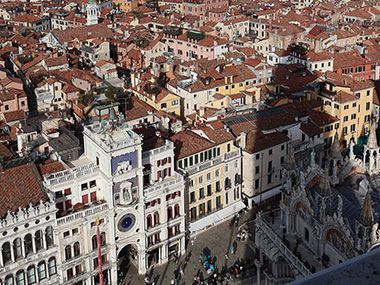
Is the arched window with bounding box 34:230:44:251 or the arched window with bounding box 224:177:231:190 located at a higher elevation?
the arched window with bounding box 34:230:44:251

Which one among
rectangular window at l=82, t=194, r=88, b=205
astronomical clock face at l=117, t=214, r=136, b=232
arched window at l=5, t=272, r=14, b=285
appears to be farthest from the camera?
astronomical clock face at l=117, t=214, r=136, b=232

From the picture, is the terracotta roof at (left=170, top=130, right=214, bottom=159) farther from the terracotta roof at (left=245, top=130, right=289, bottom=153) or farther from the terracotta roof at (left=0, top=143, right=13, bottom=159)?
the terracotta roof at (left=0, top=143, right=13, bottom=159)

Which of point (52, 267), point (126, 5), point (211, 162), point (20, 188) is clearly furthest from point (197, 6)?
point (52, 267)

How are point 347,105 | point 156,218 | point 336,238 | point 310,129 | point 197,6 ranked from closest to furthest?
point 336,238
point 156,218
point 310,129
point 347,105
point 197,6

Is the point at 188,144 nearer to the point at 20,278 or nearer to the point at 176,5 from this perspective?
the point at 20,278

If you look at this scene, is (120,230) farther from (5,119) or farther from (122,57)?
(122,57)

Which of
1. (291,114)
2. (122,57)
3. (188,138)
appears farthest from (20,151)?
(122,57)

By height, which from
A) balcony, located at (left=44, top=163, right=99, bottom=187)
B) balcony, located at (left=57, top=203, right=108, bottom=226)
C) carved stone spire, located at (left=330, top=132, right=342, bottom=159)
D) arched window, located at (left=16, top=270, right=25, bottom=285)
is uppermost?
carved stone spire, located at (left=330, top=132, right=342, bottom=159)

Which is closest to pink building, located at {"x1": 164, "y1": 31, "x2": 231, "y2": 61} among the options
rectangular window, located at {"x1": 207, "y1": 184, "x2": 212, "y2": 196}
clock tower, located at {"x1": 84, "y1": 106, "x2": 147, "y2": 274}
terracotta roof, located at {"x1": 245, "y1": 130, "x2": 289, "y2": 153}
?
terracotta roof, located at {"x1": 245, "y1": 130, "x2": 289, "y2": 153}
